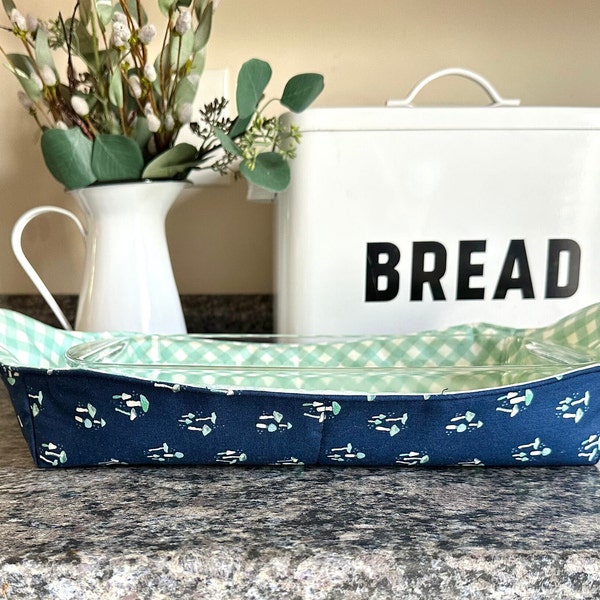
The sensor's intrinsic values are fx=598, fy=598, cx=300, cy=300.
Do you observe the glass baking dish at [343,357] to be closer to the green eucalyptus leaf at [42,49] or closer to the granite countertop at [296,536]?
the granite countertop at [296,536]

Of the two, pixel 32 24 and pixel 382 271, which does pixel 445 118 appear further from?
pixel 32 24

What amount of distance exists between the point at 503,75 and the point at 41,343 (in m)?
0.61

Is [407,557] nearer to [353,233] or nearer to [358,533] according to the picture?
[358,533]

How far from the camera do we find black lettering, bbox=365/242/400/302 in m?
0.56

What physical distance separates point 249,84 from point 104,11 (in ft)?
0.47

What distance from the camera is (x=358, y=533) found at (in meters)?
0.32

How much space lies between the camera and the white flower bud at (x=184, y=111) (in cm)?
54

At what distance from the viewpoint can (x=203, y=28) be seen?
552mm

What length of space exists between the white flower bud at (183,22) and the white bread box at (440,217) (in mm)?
125

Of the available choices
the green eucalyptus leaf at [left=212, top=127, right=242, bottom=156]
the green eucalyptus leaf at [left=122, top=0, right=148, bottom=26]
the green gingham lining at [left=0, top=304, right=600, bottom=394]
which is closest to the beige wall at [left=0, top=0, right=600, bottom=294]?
the green eucalyptus leaf at [left=122, top=0, right=148, bottom=26]

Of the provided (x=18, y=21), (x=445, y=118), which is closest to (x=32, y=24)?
(x=18, y=21)

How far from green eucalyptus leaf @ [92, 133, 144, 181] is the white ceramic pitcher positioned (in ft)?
0.07

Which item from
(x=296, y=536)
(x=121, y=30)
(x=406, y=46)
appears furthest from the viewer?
(x=406, y=46)

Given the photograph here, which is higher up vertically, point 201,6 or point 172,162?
point 201,6
